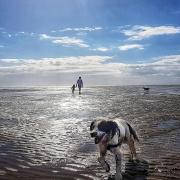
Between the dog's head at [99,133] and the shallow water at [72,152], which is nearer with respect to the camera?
the dog's head at [99,133]

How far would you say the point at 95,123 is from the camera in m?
7.89

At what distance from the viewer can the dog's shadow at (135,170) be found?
26.7 ft

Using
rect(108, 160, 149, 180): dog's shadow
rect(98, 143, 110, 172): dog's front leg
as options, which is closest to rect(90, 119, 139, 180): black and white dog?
rect(98, 143, 110, 172): dog's front leg

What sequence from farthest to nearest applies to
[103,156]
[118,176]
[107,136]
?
[103,156] → [118,176] → [107,136]

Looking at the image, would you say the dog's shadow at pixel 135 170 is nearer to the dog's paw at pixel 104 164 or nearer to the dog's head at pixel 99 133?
the dog's paw at pixel 104 164

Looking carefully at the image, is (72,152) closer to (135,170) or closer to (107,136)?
(135,170)

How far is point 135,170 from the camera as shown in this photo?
8.70 m

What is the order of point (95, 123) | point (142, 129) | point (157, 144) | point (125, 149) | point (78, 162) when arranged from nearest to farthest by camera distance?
1. point (95, 123)
2. point (78, 162)
3. point (125, 149)
4. point (157, 144)
5. point (142, 129)

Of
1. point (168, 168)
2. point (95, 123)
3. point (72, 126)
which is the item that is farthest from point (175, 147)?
point (72, 126)

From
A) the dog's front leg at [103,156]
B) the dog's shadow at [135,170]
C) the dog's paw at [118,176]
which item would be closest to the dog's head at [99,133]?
the dog's front leg at [103,156]

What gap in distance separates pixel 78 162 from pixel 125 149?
74.5 inches

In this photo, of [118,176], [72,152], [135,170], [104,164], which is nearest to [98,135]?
[104,164]

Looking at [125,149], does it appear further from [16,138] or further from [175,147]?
[16,138]

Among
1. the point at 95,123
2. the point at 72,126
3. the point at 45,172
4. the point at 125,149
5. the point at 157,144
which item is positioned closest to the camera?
the point at 95,123
